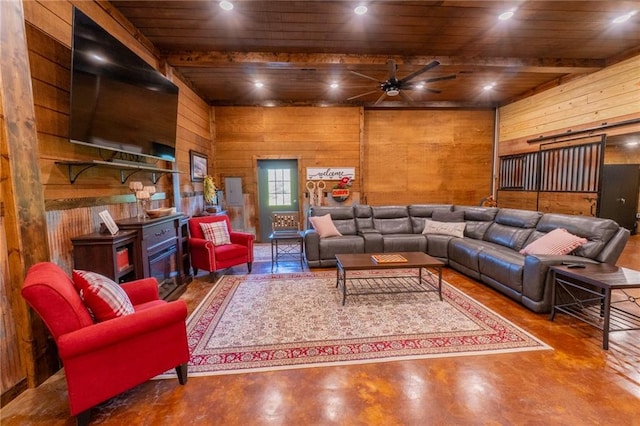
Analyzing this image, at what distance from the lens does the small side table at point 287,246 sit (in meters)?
4.38

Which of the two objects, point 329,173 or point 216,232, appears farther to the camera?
point 329,173

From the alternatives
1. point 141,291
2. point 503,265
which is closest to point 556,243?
point 503,265

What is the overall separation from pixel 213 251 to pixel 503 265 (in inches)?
143

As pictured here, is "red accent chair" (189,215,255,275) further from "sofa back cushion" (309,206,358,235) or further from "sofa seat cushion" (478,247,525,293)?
"sofa seat cushion" (478,247,525,293)

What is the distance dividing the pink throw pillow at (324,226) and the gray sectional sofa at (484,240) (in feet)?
0.35

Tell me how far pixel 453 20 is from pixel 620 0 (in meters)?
1.67

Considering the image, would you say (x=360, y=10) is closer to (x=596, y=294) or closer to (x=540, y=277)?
(x=540, y=277)

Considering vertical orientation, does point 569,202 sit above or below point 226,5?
below

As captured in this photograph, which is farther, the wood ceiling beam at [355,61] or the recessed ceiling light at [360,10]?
the wood ceiling beam at [355,61]

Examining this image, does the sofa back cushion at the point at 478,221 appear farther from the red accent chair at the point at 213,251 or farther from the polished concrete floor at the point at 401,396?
the red accent chair at the point at 213,251

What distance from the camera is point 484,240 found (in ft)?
14.4

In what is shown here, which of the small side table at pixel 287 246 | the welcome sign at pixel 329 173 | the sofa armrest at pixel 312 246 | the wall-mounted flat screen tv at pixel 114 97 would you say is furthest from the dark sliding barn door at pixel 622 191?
the wall-mounted flat screen tv at pixel 114 97

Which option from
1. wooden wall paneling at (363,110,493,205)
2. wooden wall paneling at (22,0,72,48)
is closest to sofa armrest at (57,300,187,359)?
wooden wall paneling at (22,0,72,48)

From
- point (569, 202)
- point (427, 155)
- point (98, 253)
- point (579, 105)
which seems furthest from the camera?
point (427, 155)
